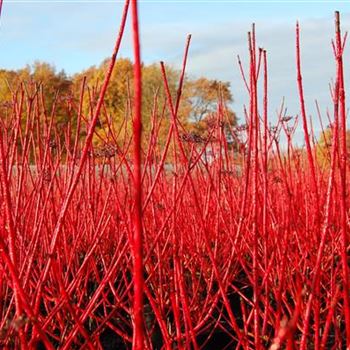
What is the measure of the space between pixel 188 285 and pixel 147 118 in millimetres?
25360

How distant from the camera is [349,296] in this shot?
4.35 ft

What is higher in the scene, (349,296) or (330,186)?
(330,186)

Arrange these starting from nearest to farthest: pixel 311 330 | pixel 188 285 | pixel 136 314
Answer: pixel 136 314 → pixel 311 330 → pixel 188 285

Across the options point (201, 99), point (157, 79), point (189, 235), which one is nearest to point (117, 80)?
point (157, 79)

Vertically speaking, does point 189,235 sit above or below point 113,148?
below

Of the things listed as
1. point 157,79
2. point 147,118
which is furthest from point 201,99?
point 147,118

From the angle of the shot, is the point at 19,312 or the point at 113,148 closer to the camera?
the point at 19,312

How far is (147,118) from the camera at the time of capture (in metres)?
28.2

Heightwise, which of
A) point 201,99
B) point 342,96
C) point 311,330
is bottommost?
point 311,330

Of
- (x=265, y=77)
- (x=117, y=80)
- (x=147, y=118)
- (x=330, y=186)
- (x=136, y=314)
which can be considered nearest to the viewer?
(x=136, y=314)

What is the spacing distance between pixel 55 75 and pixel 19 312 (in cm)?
3315

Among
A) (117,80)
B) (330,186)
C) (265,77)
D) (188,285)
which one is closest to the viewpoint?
(330,186)

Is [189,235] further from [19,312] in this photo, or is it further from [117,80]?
[117,80]

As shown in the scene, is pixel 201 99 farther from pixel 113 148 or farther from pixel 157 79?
pixel 113 148
